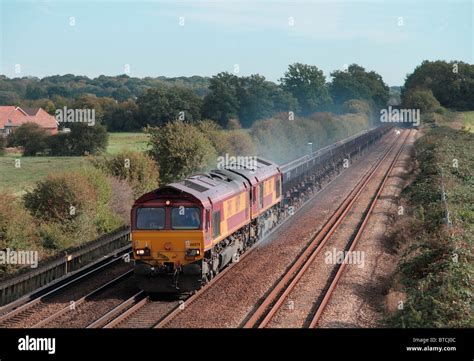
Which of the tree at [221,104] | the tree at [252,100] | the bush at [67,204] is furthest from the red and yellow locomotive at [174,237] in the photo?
the tree at [252,100]

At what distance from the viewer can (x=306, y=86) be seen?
110 meters

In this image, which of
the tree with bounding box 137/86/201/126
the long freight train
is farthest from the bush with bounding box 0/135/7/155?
the long freight train

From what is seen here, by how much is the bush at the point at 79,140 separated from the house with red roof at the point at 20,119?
4593 mm

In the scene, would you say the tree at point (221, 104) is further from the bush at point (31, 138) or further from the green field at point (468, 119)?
the green field at point (468, 119)

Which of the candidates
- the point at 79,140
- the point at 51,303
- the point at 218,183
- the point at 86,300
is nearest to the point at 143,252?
the point at 86,300

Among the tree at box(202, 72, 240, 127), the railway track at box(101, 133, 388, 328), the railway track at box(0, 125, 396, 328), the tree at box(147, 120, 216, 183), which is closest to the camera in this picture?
the railway track at box(101, 133, 388, 328)

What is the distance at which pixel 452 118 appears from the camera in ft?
390

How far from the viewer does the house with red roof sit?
229 ft

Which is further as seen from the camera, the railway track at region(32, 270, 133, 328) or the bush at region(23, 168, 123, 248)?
the bush at region(23, 168, 123, 248)

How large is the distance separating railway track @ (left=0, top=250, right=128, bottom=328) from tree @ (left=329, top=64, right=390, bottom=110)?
10381cm

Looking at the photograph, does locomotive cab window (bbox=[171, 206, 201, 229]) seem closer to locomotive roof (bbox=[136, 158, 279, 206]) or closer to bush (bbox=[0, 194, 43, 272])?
locomotive roof (bbox=[136, 158, 279, 206])

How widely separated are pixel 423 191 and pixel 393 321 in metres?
18.9

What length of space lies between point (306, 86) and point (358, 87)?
28275 mm

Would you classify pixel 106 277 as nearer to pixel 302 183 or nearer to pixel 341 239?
pixel 341 239
